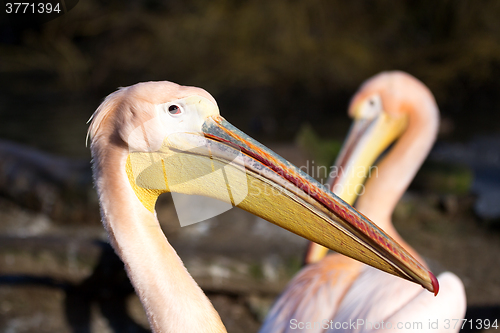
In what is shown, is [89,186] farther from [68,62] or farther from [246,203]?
[68,62]

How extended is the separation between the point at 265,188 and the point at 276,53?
1082 centimetres

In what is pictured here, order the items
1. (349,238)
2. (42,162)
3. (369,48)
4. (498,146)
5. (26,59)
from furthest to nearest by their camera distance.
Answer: (26,59) < (369,48) < (498,146) < (42,162) < (349,238)

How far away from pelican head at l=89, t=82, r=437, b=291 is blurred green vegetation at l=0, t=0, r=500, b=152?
721cm

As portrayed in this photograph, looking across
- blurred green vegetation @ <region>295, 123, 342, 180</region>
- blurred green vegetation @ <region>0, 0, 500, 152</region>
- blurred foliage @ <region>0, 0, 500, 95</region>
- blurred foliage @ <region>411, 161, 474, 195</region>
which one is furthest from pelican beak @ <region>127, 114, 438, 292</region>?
blurred foliage @ <region>0, 0, 500, 95</region>

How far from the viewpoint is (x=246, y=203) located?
120 centimetres

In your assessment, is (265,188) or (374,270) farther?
(374,270)

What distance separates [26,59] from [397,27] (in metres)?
11.6

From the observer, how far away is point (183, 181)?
123cm

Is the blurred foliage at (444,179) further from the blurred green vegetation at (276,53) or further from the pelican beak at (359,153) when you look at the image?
the pelican beak at (359,153)

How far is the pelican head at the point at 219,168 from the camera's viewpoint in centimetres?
112

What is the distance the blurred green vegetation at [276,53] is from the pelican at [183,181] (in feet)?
23.7

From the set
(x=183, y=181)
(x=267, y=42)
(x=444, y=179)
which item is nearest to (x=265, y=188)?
(x=183, y=181)

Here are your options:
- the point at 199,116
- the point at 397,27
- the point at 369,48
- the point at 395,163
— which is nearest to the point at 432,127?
the point at 395,163

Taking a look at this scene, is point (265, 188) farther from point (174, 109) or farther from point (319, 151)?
point (319, 151)
